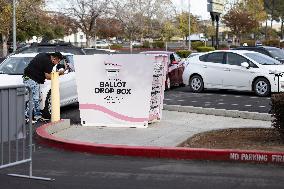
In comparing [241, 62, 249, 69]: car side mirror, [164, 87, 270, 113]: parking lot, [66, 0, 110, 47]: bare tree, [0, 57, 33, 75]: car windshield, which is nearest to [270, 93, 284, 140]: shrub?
[164, 87, 270, 113]: parking lot

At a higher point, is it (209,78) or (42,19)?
(42,19)

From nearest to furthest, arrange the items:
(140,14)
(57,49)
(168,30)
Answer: (57,49) < (140,14) < (168,30)

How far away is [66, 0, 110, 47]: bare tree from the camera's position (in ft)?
165

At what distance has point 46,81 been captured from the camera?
13.1m

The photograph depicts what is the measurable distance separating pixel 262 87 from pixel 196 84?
279 centimetres

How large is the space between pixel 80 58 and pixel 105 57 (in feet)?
1.92

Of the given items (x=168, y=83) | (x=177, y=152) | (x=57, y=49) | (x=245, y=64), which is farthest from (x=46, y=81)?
(x=168, y=83)

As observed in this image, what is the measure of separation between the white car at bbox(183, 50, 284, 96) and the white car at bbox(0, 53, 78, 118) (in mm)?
6193

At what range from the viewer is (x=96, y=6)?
50.7m

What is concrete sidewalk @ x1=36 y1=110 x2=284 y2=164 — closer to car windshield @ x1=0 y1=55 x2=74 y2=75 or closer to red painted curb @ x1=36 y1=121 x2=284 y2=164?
red painted curb @ x1=36 y1=121 x2=284 y2=164

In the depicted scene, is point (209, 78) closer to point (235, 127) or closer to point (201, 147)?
point (235, 127)

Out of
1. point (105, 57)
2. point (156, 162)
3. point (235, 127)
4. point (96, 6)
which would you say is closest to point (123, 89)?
point (105, 57)

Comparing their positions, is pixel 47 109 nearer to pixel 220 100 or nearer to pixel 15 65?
pixel 15 65

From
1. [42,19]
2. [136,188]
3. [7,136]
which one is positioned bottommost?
[136,188]
